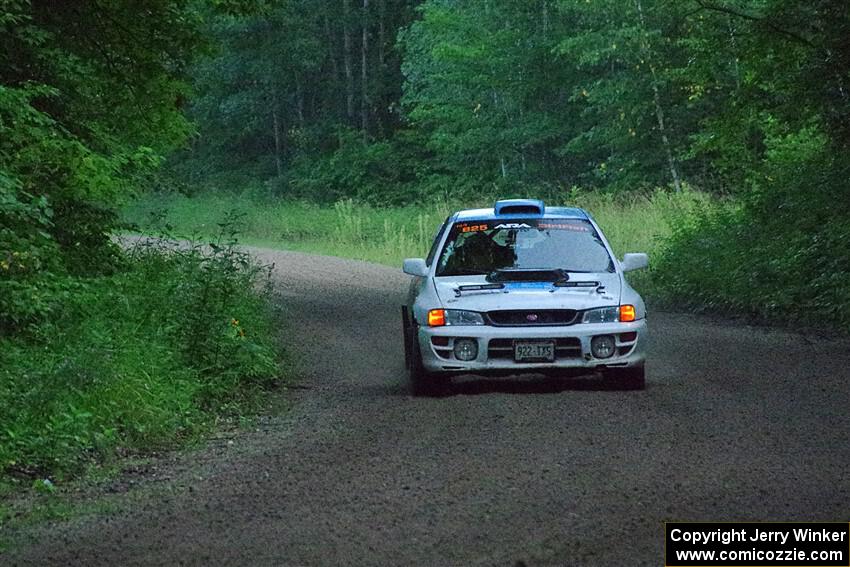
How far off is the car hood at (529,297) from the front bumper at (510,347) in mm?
190

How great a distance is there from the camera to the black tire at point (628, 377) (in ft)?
43.3

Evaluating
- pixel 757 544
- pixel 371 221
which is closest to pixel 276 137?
pixel 371 221

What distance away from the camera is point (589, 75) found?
49.0m

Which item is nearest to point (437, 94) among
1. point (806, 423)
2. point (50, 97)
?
point (50, 97)

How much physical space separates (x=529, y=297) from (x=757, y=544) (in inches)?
232

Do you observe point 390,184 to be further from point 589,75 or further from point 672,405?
point 672,405

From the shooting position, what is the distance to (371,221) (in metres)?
42.9

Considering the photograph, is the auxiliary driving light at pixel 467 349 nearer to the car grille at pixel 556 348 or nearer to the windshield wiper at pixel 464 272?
the car grille at pixel 556 348

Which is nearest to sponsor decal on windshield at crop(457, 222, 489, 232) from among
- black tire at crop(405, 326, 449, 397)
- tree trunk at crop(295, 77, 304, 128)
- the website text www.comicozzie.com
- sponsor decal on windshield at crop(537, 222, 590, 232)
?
sponsor decal on windshield at crop(537, 222, 590, 232)

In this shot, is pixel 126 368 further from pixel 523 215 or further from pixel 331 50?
pixel 331 50

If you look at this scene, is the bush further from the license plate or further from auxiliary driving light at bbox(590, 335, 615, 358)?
the license plate

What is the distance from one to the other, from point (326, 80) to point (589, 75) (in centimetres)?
2148

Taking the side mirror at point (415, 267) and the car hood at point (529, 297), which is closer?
the car hood at point (529, 297)

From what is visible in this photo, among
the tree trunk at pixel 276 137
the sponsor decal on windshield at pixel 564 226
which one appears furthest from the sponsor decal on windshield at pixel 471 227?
the tree trunk at pixel 276 137
